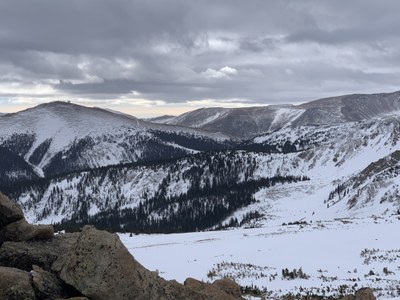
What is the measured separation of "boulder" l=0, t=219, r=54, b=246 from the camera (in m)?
14.1

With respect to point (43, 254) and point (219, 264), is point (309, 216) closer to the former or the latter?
point (219, 264)

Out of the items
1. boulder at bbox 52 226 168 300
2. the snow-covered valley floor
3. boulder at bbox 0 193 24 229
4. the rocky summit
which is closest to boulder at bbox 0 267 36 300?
the rocky summit

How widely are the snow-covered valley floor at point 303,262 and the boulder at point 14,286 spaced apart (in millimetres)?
10772

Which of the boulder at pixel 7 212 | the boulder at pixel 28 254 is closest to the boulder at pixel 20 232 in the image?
the boulder at pixel 7 212

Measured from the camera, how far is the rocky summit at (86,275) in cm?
1091

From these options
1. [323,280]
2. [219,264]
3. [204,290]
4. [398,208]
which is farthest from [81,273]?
[398,208]

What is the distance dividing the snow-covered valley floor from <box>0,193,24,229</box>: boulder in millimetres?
10445

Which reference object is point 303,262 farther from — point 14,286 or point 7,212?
point 14,286

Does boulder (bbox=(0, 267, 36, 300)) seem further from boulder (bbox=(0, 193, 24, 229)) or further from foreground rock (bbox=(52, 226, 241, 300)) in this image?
boulder (bbox=(0, 193, 24, 229))

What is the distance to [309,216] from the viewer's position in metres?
161

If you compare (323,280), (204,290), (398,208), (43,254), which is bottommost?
(398,208)

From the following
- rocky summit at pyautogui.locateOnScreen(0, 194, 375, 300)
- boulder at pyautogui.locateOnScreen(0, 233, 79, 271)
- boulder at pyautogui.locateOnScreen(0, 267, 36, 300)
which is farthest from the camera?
boulder at pyautogui.locateOnScreen(0, 233, 79, 271)

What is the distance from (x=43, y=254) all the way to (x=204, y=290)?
4.83m

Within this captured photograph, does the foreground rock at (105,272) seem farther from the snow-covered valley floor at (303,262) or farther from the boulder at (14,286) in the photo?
the snow-covered valley floor at (303,262)
